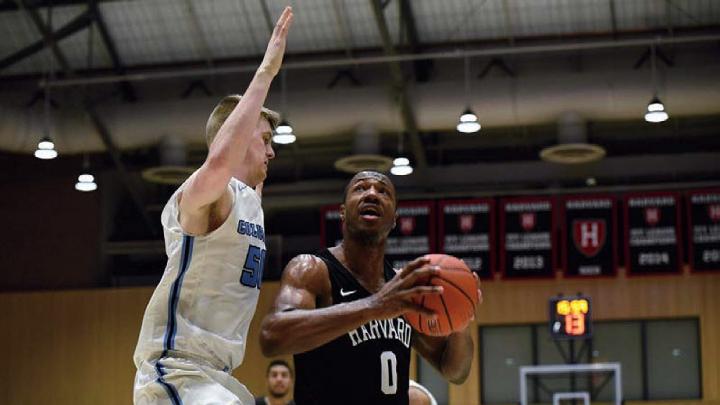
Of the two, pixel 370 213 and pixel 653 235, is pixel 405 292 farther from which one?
pixel 653 235

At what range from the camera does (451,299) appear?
500 centimetres

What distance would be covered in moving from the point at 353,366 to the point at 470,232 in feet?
43.1

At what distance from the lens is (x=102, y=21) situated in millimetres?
19672

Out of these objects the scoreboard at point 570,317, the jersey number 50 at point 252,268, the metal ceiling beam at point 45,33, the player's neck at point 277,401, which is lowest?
the player's neck at point 277,401

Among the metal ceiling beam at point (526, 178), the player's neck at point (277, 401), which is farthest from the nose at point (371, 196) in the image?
the metal ceiling beam at point (526, 178)

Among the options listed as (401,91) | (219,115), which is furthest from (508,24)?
(219,115)

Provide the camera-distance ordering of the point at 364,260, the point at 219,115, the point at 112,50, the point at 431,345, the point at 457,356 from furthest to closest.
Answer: the point at 112,50
the point at 431,345
the point at 457,356
the point at 364,260
the point at 219,115

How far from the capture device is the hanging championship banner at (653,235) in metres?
18.0

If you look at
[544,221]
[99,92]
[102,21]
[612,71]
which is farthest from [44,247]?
[612,71]

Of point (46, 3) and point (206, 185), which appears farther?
point (46, 3)

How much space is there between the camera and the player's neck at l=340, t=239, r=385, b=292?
5727 millimetres

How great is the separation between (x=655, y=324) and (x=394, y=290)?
15360 millimetres

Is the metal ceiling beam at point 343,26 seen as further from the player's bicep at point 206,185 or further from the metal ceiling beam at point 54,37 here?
the player's bicep at point 206,185

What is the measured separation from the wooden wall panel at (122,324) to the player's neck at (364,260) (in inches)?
525
